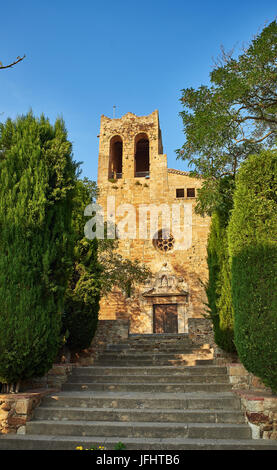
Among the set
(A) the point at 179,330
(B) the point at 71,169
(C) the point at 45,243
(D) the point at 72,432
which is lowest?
(A) the point at 179,330

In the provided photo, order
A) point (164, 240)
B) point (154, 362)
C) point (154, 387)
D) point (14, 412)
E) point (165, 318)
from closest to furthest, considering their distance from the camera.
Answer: point (14, 412), point (154, 387), point (154, 362), point (165, 318), point (164, 240)

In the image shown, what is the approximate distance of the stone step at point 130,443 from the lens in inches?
154

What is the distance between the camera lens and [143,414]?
469 cm

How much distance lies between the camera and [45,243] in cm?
544

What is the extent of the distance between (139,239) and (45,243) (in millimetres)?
11343

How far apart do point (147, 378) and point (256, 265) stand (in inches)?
128

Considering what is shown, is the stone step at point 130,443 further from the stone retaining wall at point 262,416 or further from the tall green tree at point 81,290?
the tall green tree at point 81,290

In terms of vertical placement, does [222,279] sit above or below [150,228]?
below

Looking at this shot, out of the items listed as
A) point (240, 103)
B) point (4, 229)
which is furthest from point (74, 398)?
point (240, 103)

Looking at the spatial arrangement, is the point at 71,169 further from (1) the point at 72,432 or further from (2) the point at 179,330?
(2) the point at 179,330

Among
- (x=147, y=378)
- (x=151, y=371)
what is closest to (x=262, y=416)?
(x=147, y=378)

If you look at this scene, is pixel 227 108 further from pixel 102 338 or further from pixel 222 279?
pixel 102 338

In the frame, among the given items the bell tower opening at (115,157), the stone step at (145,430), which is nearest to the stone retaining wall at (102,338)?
the stone step at (145,430)

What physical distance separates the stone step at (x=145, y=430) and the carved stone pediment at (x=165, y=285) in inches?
435
